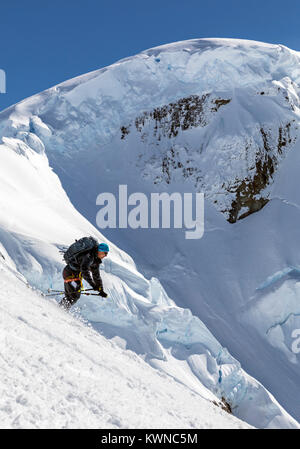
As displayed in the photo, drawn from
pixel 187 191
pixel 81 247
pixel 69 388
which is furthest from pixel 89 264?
pixel 187 191

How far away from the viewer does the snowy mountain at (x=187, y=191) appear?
13.3 meters

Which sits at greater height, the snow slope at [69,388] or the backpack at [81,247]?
the snow slope at [69,388]

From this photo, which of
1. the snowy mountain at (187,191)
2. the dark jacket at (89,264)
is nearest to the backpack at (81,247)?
the dark jacket at (89,264)

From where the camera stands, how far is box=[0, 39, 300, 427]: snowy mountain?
43.6 ft

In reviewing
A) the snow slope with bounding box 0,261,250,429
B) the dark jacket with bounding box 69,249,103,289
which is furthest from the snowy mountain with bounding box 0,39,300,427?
the snow slope with bounding box 0,261,250,429

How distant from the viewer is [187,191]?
81.8 ft

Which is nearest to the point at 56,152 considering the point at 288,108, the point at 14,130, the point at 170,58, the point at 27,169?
the point at 14,130

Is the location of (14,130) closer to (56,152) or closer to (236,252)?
(56,152)

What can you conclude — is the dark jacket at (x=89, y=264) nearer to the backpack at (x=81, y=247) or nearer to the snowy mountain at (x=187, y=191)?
the backpack at (x=81, y=247)

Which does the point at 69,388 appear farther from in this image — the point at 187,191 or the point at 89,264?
the point at 187,191

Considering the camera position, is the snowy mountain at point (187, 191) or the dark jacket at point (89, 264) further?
the snowy mountain at point (187, 191)

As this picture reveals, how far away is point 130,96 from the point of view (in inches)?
1138

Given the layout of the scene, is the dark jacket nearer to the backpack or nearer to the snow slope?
the backpack
